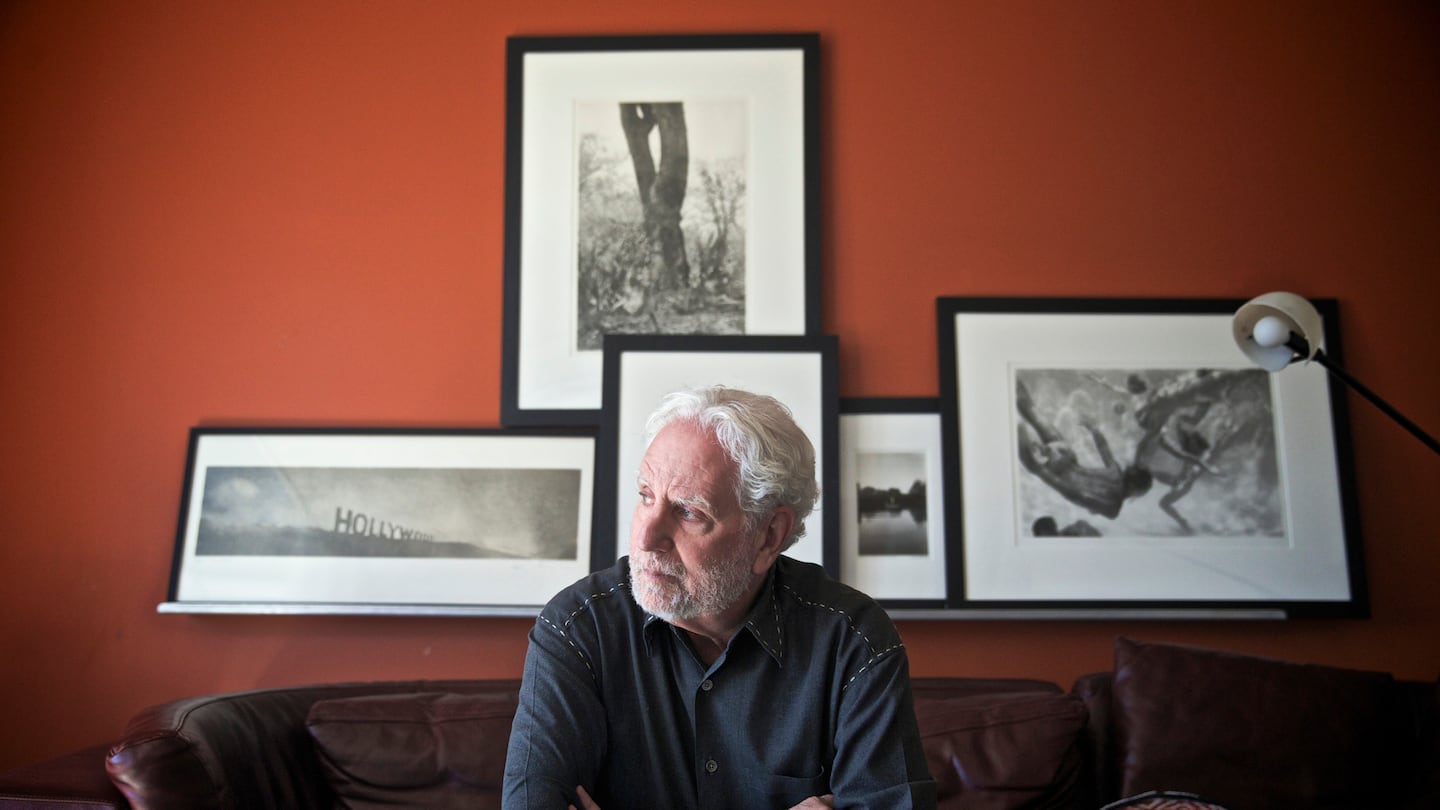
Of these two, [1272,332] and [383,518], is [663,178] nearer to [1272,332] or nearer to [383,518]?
[383,518]

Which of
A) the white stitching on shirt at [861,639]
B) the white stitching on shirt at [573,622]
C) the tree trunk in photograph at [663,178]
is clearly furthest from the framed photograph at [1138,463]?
the white stitching on shirt at [573,622]

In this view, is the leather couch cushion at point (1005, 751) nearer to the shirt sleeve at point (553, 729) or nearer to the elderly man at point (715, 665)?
the elderly man at point (715, 665)

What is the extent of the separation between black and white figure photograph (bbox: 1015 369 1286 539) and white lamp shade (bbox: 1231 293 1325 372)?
334mm

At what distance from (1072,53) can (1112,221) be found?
50 centimetres

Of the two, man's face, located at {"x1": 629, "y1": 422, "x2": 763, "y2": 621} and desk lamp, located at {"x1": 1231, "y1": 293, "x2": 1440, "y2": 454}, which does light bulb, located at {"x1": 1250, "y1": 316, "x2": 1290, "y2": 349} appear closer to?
desk lamp, located at {"x1": 1231, "y1": 293, "x2": 1440, "y2": 454}

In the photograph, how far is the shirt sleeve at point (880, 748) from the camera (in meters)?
1.67

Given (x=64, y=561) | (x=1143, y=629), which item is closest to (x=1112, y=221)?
(x=1143, y=629)

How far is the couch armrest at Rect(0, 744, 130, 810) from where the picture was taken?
6.06ft

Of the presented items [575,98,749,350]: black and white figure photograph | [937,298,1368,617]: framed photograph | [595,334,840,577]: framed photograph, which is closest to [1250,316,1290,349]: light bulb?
[937,298,1368,617]: framed photograph

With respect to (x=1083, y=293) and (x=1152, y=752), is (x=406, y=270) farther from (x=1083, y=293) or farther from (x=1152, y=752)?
(x=1152, y=752)

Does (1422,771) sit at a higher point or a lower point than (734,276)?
lower

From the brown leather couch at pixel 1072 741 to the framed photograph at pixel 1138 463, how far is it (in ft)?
1.27

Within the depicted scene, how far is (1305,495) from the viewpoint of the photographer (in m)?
2.84

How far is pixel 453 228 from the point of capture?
3.04 metres
